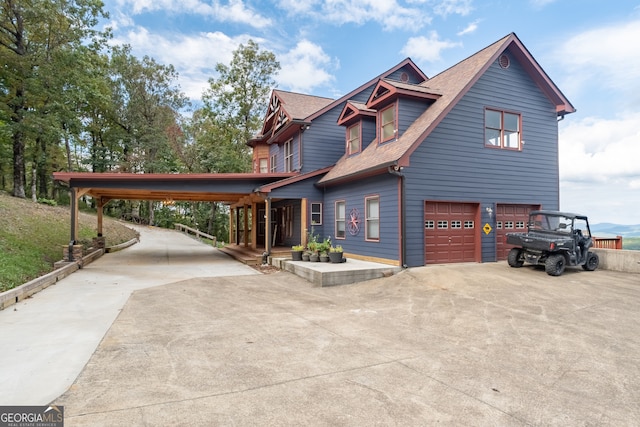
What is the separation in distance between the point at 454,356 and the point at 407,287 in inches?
→ 170

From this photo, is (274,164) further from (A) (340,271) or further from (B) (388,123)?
Result: (A) (340,271)

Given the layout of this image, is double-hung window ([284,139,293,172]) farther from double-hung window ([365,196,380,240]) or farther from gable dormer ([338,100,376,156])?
double-hung window ([365,196,380,240])

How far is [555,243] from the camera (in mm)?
8969

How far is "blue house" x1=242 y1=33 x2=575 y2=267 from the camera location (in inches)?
410

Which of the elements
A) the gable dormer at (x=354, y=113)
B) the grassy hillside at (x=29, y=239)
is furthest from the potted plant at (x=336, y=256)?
the grassy hillside at (x=29, y=239)

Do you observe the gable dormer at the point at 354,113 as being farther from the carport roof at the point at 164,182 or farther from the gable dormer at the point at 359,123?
the carport roof at the point at 164,182

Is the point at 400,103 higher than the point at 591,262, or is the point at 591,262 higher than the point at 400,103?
the point at 400,103

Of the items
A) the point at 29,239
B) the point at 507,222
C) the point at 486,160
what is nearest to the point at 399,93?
the point at 486,160

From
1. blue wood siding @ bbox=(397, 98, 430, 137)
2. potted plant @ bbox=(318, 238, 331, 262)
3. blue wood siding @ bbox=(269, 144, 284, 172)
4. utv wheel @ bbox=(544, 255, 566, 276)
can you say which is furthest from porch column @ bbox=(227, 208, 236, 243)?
utv wheel @ bbox=(544, 255, 566, 276)

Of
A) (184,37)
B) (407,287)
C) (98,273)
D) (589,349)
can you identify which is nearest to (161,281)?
(98,273)

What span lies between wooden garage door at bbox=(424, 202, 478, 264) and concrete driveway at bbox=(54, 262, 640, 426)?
2.80m

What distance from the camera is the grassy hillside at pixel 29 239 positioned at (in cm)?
911

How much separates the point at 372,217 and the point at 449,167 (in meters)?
2.87

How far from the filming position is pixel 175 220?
39.6 meters
